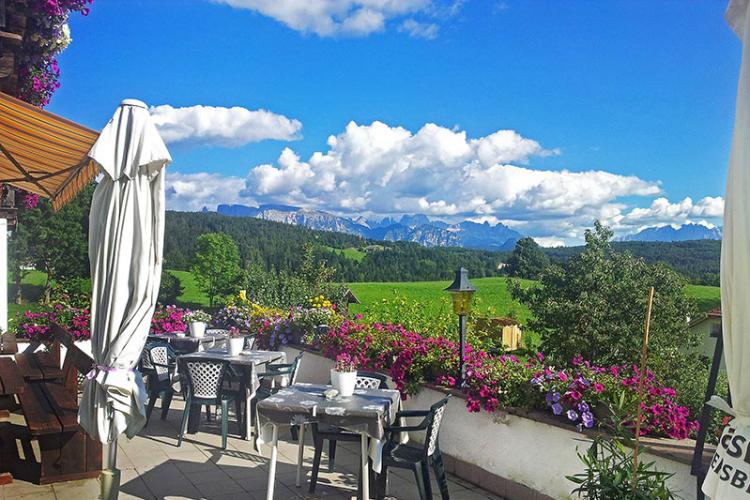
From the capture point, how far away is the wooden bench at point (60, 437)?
4.54 metres

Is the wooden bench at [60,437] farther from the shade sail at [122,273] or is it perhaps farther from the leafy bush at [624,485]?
the leafy bush at [624,485]

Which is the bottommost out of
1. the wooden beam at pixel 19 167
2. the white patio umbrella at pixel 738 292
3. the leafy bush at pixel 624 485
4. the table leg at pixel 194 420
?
the table leg at pixel 194 420

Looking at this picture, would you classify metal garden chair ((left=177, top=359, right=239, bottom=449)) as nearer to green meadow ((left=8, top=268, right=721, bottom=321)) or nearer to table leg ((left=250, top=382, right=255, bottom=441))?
table leg ((left=250, top=382, right=255, bottom=441))

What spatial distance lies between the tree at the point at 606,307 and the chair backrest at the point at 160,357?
2157 centimetres

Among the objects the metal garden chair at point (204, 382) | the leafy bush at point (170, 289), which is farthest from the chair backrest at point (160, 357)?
the leafy bush at point (170, 289)

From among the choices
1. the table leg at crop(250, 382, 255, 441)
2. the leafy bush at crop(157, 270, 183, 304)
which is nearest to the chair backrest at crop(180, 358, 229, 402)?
the table leg at crop(250, 382, 255, 441)

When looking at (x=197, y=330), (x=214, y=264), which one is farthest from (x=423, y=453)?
(x=214, y=264)

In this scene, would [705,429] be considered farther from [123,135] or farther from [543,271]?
[543,271]

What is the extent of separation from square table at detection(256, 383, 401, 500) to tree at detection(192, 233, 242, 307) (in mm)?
34309

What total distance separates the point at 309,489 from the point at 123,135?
300 cm

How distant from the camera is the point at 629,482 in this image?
3189mm

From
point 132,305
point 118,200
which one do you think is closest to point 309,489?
point 132,305

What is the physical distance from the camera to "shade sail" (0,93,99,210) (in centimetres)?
427

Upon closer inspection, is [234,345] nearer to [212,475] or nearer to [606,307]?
[212,475]
